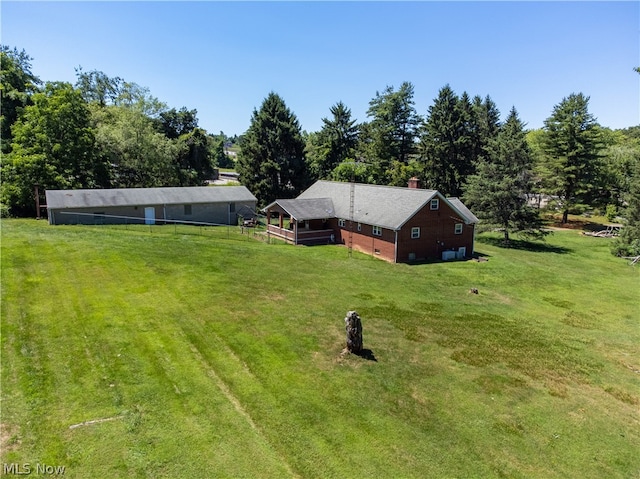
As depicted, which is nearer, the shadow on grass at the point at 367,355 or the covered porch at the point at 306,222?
the shadow on grass at the point at 367,355

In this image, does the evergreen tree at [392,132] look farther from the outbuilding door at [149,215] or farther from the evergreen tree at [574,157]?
the outbuilding door at [149,215]

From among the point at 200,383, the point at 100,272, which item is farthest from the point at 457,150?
the point at 200,383

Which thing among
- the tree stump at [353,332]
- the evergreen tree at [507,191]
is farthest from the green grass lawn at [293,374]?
the evergreen tree at [507,191]

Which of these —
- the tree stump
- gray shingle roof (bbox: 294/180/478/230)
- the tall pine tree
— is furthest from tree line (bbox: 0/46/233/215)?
the tree stump

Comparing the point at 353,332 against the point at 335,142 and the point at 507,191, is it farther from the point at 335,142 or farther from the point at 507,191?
the point at 335,142

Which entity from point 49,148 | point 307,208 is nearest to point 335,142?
point 307,208

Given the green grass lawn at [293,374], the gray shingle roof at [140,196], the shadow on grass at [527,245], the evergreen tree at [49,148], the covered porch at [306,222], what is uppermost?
the evergreen tree at [49,148]

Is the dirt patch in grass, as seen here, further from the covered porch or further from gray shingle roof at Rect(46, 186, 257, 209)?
gray shingle roof at Rect(46, 186, 257, 209)
